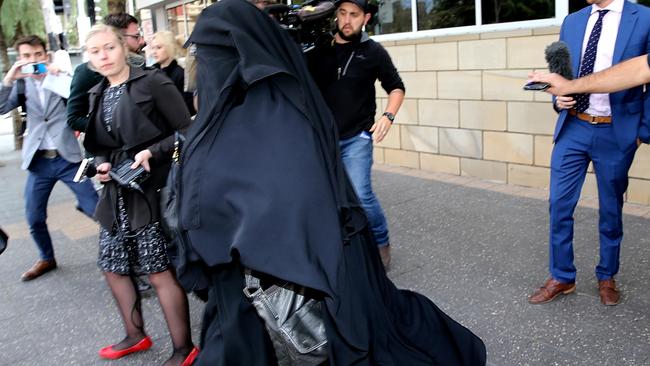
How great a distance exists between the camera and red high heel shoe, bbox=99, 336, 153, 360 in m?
3.49

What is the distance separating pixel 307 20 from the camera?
3479 millimetres

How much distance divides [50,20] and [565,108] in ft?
34.0

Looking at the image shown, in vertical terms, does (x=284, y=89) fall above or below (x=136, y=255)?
above

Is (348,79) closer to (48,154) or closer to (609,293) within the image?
(609,293)

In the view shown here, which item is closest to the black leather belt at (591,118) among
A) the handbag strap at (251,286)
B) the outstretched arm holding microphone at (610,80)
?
the outstretched arm holding microphone at (610,80)

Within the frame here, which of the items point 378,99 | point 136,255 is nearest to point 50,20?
point 378,99

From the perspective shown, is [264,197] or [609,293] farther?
[609,293]

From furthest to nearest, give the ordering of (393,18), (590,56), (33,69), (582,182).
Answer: (393,18) < (33,69) < (582,182) < (590,56)

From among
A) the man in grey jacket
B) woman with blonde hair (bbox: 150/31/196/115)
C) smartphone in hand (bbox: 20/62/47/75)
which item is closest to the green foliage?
woman with blonde hair (bbox: 150/31/196/115)

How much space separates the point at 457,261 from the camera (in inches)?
179

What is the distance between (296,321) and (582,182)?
225cm

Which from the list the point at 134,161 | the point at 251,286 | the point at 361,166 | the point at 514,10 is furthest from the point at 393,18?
the point at 251,286

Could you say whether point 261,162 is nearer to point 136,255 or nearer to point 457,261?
point 136,255

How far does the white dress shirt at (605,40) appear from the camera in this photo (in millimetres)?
3381
